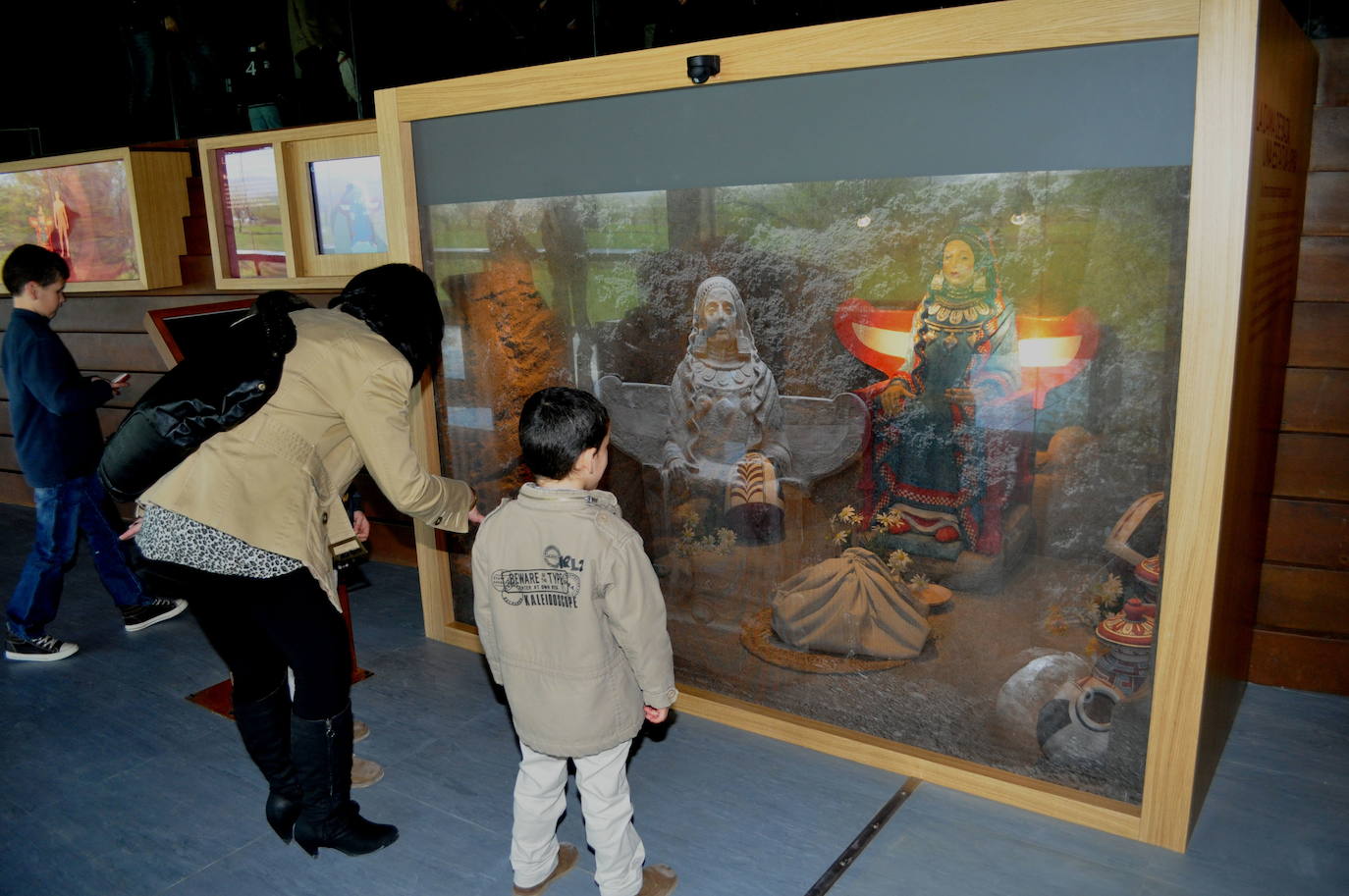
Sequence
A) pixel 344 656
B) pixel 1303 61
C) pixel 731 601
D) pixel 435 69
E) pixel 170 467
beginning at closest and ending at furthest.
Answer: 1. pixel 170 467
2. pixel 344 656
3. pixel 1303 61
4. pixel 731 601
5. pixel 435 69

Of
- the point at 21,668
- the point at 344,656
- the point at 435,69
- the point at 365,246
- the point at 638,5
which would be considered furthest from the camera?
the point at 435,69

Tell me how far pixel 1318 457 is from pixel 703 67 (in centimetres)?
229

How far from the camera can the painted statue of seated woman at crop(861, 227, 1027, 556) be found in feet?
8.01

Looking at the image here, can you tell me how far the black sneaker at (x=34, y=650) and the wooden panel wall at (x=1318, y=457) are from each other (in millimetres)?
4347

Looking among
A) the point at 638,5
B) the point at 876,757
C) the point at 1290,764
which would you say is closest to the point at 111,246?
the point at 638,5

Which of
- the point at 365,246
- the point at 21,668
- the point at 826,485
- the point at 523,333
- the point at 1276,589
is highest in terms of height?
the point at 365,246

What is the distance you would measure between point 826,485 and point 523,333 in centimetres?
123

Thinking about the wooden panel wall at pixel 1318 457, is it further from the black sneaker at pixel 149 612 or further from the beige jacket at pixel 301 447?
the black sneaker at pixel 149 612

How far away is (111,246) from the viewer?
5031 millimetres

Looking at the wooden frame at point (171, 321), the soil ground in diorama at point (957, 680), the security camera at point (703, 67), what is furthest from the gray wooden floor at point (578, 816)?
the security camera at point (703, 67)

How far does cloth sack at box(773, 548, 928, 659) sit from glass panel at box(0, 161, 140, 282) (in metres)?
3.93

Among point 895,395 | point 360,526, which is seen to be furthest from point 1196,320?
point 360,526

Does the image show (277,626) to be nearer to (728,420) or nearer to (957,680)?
(728,420)

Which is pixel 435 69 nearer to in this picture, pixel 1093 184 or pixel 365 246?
pixel 365 246
